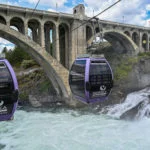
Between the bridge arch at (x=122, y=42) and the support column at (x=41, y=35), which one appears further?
the bridge arch at (x=122, y=42)

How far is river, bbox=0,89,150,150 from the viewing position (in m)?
12.1

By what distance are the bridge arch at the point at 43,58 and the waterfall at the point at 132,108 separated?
5.48 metres

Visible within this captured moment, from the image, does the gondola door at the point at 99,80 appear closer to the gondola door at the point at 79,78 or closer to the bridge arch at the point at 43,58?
the gondola door at the point at 79,78

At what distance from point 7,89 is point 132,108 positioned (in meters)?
14.7

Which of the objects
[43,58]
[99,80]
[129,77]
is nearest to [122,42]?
[129,77]

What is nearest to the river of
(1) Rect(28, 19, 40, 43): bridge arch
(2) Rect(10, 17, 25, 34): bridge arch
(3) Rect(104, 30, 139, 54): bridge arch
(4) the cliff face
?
(4) the cliff face

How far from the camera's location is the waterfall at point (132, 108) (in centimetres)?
1780

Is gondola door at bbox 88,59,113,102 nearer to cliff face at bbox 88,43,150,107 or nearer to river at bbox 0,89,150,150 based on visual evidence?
river at bbox 0,89,150,150

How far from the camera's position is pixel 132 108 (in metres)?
18.9

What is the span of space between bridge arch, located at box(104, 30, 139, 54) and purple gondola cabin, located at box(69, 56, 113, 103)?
62.8 ft

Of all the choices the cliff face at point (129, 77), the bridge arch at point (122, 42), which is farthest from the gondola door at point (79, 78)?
the bridge arch at point (122, 42)

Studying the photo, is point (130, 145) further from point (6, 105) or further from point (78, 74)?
point (6, 105)

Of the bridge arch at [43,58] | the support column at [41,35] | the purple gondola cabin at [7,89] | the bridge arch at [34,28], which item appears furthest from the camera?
the bridge arch at [34,28]

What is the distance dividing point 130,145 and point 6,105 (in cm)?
824
